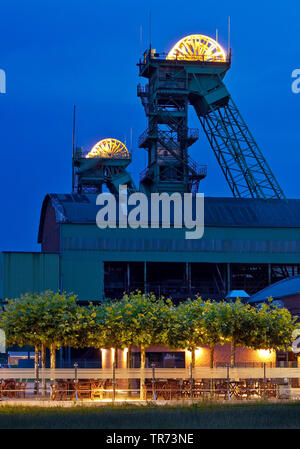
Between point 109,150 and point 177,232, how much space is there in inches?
1949

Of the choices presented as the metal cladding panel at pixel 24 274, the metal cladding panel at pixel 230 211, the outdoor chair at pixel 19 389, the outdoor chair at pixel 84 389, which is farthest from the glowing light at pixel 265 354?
the metal cladding panel at pixel 230 211

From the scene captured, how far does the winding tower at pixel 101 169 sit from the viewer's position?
379ft

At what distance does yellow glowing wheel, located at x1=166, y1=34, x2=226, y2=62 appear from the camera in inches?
3511

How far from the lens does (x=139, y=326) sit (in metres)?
39.9

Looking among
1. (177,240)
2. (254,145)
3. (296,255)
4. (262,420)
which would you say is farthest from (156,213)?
(262,420)

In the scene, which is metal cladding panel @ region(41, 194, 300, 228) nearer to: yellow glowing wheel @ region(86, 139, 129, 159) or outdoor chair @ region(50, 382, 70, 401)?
outdoor chair @ region(50, 382, 70, 401)

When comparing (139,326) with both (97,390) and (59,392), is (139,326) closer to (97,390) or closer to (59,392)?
(97,390)

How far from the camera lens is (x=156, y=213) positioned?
74.9m

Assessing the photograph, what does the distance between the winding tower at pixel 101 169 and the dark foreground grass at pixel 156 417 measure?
84.5m

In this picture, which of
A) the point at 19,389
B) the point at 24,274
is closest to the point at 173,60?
the point at 24,274

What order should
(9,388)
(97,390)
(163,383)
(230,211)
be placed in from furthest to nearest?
(230,211), (9,388), (163,383), (97,390)

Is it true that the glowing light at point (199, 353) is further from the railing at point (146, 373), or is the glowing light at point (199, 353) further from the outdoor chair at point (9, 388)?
the outdoor chair at point (9, 388)
